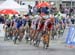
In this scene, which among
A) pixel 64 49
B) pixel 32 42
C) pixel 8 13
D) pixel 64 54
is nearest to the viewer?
pixel 64 54

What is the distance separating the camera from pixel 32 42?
2662 cm

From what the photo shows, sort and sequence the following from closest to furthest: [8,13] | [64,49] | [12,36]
Result: [64,49] < [12,36] < [8,13]

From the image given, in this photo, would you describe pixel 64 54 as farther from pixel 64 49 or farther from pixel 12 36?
pixel 12 36

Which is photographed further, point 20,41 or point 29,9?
point 29,9

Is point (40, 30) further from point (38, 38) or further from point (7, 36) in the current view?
point (7, 36)

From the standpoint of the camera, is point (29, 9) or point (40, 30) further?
point (29, 9)

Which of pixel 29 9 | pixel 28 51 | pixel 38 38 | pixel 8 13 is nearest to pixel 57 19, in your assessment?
pixel 8 13

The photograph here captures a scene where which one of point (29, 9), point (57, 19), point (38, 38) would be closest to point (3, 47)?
point (38, 38)

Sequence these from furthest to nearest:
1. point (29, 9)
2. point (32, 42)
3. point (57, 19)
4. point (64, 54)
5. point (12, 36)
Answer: point (29, 9) < point (57, 19) < point (12, 36) < point (32, 42) < point (64, 54)

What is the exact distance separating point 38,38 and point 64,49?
200 cm

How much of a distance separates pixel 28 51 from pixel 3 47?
8.69 ft

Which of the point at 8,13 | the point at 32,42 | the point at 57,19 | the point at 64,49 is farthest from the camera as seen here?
the point at 8,13

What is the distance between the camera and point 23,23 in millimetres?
27219

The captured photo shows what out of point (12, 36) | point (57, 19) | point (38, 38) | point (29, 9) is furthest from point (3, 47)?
point (29, 9)
